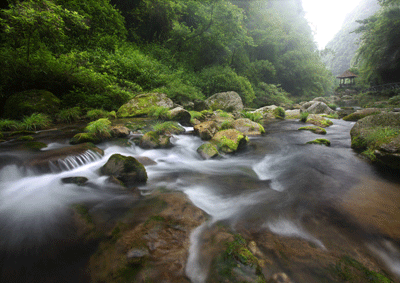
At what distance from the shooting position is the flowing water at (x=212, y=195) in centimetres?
174

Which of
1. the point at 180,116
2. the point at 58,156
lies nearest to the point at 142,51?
the point at 180,116

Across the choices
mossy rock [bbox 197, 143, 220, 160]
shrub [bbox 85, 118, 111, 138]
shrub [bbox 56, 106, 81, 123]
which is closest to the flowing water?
mossy rock [bbox 197, 143, 220, 160]

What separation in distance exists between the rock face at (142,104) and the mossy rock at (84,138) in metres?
3.55

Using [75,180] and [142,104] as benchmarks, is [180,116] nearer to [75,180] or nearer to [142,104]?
[142,104]

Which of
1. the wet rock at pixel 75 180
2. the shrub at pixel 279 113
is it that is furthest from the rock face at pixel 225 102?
the wet rock at pixel 75 180

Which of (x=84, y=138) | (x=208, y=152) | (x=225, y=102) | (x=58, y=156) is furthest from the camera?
(x=225, y=102)

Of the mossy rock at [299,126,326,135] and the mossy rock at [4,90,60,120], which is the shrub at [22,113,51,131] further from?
the mossy rock at [299,126,326,135]

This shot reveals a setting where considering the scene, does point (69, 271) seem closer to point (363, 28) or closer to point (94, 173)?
point (94, 173)

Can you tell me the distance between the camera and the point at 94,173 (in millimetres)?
3414

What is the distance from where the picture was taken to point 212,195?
3.08 meters

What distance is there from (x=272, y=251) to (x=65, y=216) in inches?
96.8

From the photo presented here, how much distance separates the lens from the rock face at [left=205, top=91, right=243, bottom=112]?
11570 mm

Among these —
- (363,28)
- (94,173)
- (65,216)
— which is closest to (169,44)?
(94,173)

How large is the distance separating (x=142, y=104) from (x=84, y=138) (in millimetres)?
4335
